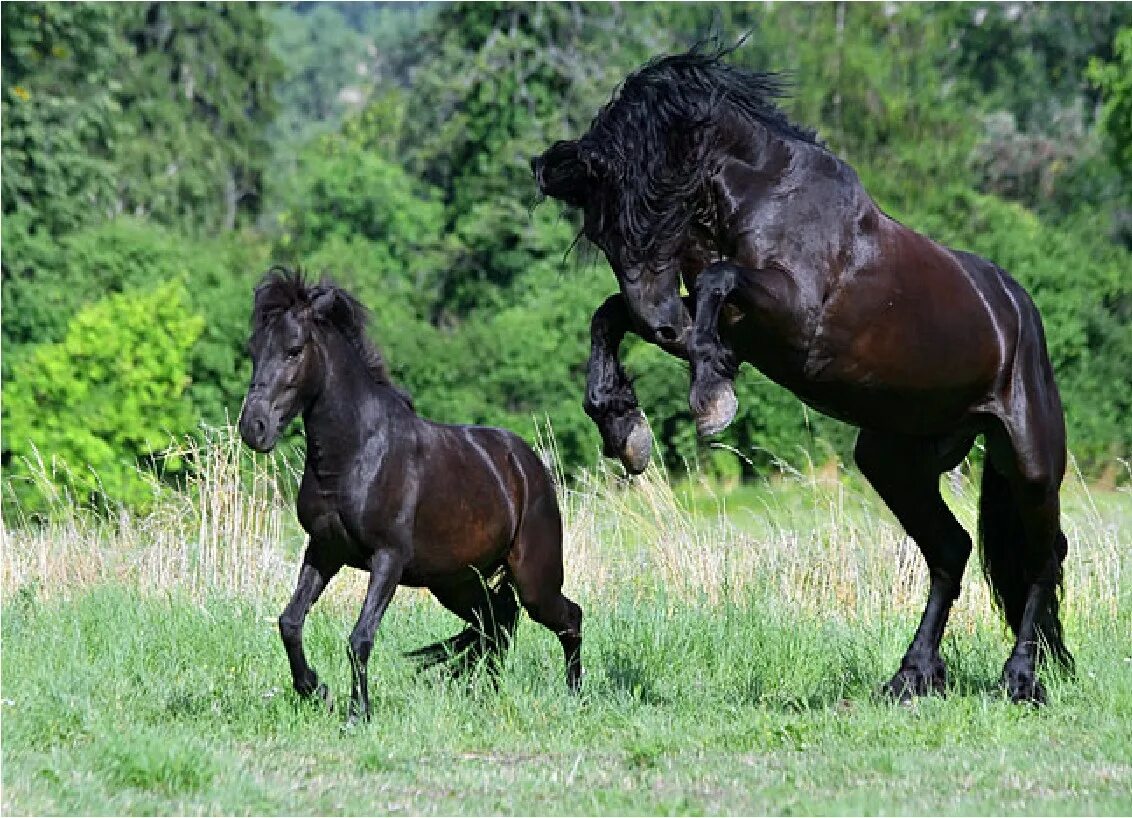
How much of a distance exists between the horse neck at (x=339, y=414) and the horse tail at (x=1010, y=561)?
2990 mm

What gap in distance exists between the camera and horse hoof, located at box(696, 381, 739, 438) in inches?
275

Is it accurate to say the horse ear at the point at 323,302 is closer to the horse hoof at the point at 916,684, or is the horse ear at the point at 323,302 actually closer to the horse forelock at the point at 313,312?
the horse forelock at the point at 313,312

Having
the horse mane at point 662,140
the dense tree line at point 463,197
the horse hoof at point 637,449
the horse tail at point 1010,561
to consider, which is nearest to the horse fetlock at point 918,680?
the horse tail at point 1010,561

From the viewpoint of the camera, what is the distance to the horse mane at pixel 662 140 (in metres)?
7.48

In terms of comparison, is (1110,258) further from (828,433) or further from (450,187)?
(450,187)

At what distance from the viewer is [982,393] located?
8148 millimetres

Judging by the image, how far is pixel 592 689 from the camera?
28.1ft

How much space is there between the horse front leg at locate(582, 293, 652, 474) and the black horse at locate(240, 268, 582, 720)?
3.63ft

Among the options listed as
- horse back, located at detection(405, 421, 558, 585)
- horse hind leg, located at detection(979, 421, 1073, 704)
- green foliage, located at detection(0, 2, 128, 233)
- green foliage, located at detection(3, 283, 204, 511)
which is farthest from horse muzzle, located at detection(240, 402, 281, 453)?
green foliage, located at detection(0, 2, 128, 233)

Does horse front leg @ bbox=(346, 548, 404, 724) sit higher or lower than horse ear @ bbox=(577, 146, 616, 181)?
lower

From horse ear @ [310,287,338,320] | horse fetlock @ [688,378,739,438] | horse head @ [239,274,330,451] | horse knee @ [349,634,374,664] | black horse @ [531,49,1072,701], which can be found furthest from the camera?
horse ear @ [310,287,338,320]

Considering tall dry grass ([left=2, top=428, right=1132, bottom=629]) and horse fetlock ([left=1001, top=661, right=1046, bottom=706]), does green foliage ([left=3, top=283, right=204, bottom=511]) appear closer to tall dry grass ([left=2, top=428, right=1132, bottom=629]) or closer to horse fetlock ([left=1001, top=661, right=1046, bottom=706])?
tall dry grass ([left=2, top=428, right=1132, bottom=629])

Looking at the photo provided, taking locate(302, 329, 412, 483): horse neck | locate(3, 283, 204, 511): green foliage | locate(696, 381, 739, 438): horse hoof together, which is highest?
locate(696, 381, 739, 438): horse hoof

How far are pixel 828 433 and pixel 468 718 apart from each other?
15.6 metres
